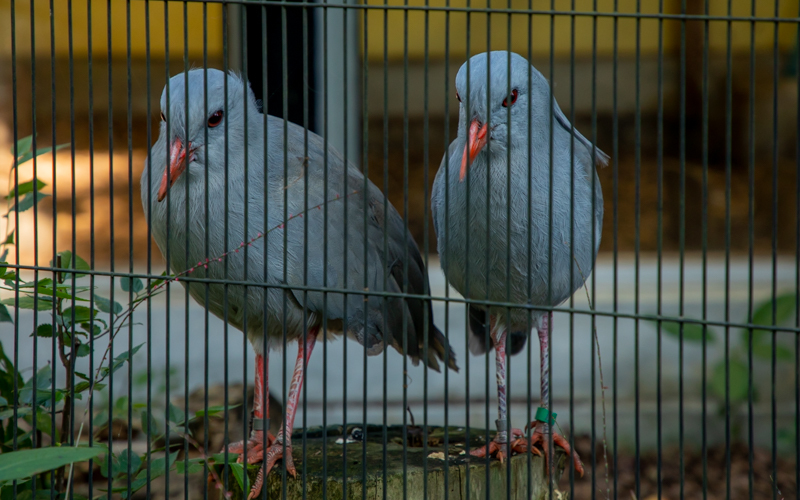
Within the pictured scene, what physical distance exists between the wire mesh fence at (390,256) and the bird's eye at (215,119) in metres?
0.03

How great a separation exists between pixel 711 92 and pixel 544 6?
1.47m

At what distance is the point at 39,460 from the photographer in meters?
1.92

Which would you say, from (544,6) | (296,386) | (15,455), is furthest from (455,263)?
(544,6)

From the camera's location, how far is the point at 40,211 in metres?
4.98

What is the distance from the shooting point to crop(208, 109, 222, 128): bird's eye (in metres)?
2.56

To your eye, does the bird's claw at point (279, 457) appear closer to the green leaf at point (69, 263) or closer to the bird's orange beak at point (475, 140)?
the green leaf at point (69, 263)

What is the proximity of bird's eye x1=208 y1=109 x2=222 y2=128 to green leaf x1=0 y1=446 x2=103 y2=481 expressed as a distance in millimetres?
1056

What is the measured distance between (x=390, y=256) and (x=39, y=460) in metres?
1.30

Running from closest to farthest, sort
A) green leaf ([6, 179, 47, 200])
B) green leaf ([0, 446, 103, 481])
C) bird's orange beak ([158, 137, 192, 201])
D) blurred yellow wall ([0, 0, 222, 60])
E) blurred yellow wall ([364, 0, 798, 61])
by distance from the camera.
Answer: green leaf ([0, 446, 103, 481]) < bird's orange beak ([158, 137, 192, 201]) < green leaf ([6, 179, 47, 200]) < blurred yellow wall ([0, 0, 222, 60]) < blurred yellow wall ([364, 0, 798, 61])

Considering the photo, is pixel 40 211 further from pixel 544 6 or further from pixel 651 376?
pixel 651 376

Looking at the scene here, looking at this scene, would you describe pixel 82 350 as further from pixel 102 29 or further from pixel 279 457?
pixel 102 29

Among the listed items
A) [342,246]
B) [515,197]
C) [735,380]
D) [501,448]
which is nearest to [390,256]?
[342,246]

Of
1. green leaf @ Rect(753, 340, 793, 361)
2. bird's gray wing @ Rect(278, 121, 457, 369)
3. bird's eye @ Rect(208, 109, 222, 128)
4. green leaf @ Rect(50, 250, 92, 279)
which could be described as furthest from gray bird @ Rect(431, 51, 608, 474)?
green leaf @ Rect(753, 340, 793, 361)

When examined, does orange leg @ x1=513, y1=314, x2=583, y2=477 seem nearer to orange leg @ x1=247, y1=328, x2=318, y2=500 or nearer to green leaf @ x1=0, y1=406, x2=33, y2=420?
orange leg @ x1=247, y1=328, x2=318, y2=500
